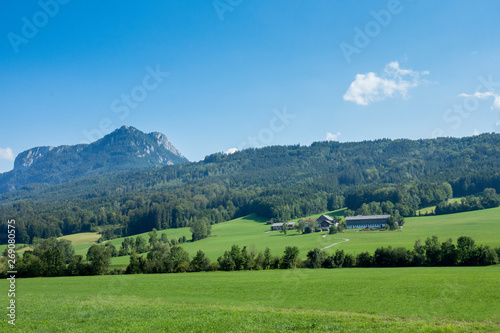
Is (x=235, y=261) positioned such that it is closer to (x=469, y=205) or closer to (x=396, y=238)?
(x=396, y=238)

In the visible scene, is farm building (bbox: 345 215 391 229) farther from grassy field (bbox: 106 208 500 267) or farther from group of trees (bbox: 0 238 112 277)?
group of trees (bbox: 0 238 112 277)

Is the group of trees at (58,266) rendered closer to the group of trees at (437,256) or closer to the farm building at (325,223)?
the group of trees at (437,256)

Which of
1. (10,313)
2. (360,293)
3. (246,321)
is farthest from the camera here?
(360,293)

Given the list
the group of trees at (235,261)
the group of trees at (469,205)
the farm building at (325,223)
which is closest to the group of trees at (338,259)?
the group of trees at (235,261)

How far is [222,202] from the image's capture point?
19050cm

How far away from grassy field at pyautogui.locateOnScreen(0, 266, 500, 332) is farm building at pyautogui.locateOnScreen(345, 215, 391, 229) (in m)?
71.2

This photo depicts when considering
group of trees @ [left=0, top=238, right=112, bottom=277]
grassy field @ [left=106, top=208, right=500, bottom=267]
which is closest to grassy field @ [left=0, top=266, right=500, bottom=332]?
group of trees @ [left=0, top=238, right=112, bottom=277]

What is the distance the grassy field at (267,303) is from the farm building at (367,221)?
234 feet

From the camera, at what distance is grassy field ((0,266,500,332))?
762 inches

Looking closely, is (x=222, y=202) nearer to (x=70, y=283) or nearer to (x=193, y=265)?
(x=193, y=265)

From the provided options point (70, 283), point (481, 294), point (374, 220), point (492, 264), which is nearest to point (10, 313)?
point (70, 283)

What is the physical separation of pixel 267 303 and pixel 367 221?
92044 millimetres

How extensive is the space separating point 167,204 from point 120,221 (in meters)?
25.8

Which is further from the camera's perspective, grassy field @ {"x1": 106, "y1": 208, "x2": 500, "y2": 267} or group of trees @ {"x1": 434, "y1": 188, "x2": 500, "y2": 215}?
group of trees @ {"x1": 434, "y1": 188, "x2": 500, "y2": 215}
